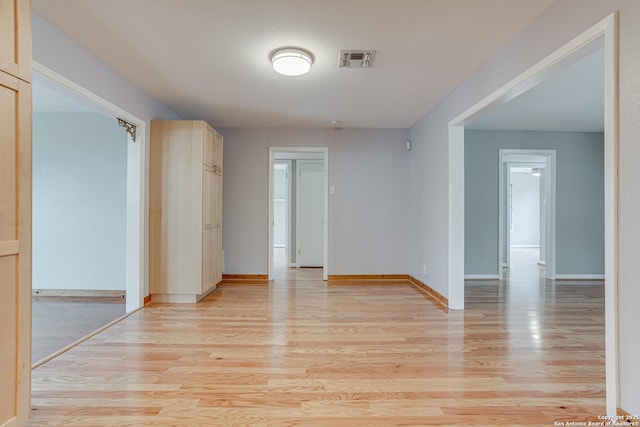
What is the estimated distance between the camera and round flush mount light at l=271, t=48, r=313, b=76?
2.64 meters

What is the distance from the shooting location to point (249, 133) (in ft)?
17.0

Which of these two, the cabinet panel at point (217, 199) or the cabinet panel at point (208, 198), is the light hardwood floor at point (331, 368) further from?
the cabinet panel at point (217, 199)

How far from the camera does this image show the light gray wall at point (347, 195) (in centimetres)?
514

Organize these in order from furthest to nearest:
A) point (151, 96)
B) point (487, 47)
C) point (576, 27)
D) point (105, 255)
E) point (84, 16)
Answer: point (105, 255)
point (151, 96)
point (487, 47)
point (84, 16)
point (576, 27)

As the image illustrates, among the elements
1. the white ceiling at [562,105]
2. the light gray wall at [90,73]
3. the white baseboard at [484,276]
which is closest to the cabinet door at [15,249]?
the light gray wall at [90,73]

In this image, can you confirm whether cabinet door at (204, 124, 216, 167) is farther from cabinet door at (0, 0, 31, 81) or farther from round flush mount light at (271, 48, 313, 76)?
cabinet door at (0, 0, 31, 81)

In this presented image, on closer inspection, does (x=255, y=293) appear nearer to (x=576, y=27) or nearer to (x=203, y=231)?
(x=203, y=231)

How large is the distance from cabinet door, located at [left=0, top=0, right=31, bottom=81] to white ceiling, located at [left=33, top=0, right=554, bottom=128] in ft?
2.13

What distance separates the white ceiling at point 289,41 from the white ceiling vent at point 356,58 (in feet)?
0.19

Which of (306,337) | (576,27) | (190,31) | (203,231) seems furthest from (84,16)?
(576,27)

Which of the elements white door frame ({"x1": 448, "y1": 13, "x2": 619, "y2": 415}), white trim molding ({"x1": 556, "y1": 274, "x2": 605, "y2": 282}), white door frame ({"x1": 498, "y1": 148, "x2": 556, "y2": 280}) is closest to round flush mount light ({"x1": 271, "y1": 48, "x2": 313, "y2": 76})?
white door frame ({"x1": 448, "y1": 13, "x2": 619, "y2": 415})

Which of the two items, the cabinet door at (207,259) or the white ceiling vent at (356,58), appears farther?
the cabinet door at (207,259)

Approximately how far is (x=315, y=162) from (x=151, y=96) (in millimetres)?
3408

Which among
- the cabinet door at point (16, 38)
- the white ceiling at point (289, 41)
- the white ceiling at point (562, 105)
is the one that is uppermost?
the white ceiling at point (562, 105)
